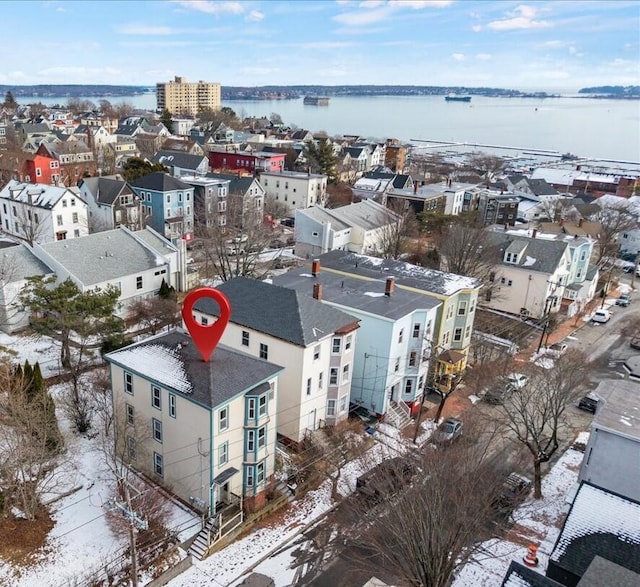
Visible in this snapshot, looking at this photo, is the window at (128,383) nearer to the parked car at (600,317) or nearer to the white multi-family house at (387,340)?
the white multi-family house at (387,340)

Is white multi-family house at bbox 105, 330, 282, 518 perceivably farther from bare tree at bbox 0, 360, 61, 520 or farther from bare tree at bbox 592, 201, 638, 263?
bare tree at bbox 592, 201, 638, 263

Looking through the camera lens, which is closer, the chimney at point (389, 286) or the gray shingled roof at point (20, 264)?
the chimney at point (389, 286)

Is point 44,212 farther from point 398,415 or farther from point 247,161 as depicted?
point 247,161

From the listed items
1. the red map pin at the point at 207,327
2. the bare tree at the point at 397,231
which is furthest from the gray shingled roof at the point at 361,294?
the bare tree at the point at 397,231

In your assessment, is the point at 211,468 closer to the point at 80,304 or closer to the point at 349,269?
the point at 80,304

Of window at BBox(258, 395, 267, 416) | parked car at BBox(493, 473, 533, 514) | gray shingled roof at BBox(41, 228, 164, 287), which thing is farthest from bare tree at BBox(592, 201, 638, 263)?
window at BBox(258, 395, 267, 416)

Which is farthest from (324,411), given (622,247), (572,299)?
(622,247)
